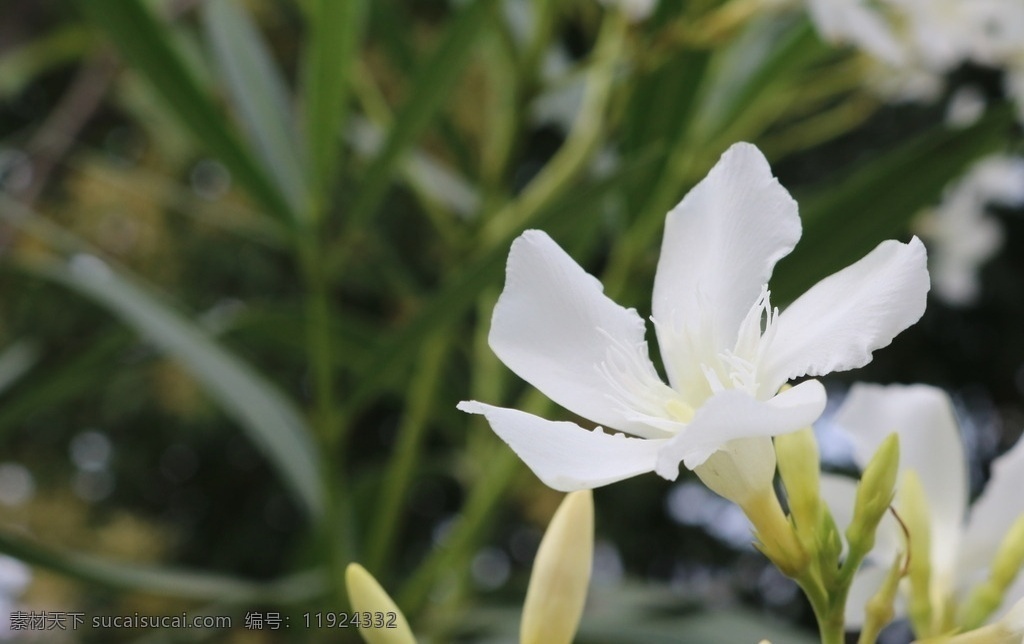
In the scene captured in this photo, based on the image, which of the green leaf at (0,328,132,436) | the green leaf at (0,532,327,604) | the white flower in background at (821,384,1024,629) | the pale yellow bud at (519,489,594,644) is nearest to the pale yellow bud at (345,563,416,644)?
the pale yellow bud at (519,489,594,644)

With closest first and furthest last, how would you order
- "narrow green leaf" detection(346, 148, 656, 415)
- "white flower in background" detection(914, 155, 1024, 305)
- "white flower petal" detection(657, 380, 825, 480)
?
"white flower petal" detection(657, 380, 825, 480) → "narrow green leaf" detection(346, 148, 656, 415) → "white flower in background" detection(914, 155, 1024, 305)

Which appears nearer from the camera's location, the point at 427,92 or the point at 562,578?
the point at 562,578

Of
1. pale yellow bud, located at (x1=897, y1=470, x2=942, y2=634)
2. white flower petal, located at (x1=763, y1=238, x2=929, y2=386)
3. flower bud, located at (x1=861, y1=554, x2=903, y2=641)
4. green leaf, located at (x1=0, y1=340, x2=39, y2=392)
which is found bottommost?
flower bud, located at (x1=861, y1=554, x2=903, y2=641)

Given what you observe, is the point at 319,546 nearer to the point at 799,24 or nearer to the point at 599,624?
the point at 599,624

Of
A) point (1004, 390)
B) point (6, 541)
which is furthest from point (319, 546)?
point (1004, 390)

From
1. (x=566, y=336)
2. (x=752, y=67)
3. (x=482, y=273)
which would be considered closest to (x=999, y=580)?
(x=566, y=336)

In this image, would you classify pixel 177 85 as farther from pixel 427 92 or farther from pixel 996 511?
pixel 996 511

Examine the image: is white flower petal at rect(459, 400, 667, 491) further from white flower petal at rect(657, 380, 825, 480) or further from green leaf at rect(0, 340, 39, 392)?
green leaf at rect(0, 340, 39, 392)
